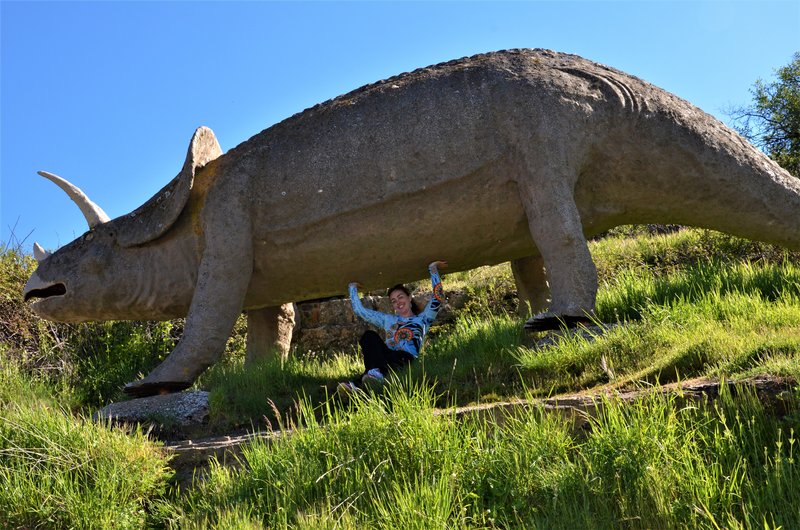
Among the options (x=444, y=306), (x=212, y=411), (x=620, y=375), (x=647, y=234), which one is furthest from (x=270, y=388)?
(x=647, y=234)

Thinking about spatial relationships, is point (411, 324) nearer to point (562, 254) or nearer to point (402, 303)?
point (402, 303)

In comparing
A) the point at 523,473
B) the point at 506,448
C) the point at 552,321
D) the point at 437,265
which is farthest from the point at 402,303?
the point at 523,473

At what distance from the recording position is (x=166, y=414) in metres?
6.41

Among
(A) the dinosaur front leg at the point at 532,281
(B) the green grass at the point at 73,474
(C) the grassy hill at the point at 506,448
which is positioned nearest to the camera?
(C) the grassy hill at the point at 506,448

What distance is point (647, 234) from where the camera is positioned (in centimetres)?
1159

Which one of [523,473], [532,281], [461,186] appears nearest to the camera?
[523,473]

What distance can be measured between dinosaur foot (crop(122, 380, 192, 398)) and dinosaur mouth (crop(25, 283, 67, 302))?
4.51 ft

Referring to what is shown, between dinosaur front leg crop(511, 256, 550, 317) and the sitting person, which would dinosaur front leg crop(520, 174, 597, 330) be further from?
dinosaur front leg crop(511, 256, 550, 317)

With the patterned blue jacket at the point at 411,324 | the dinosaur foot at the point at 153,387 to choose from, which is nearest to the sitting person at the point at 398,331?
the patterned blue jacket at the point at 411,324

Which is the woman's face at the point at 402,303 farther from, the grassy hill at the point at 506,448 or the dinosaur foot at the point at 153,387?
the dinosaur foot at the point at 153,387

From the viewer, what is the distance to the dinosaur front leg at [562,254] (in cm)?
625

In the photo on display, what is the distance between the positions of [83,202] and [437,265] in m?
3.27

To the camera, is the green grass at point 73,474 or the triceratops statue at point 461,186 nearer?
the green grass at point 73,474

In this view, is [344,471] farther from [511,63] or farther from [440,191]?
[511,63]
